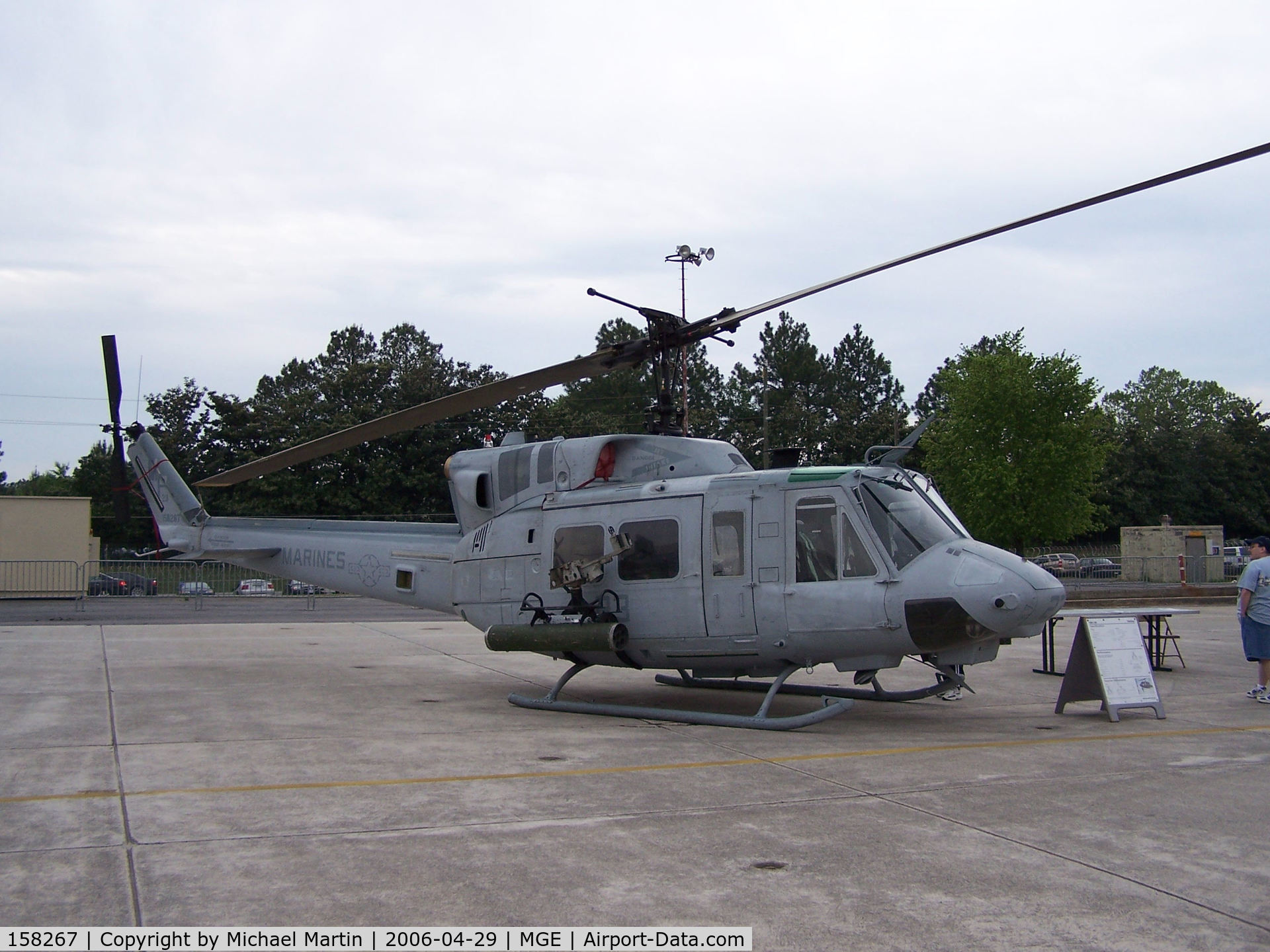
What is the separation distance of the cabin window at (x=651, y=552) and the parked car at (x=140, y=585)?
23.6 meters

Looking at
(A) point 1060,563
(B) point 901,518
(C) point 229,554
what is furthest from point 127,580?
(A) point 1060,563

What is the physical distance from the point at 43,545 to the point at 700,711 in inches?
999

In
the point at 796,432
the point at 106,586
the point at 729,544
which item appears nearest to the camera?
the point at 729,544

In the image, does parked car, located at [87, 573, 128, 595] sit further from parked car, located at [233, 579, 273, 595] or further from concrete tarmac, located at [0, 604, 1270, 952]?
concrete tarmac, located at [0, 604, 1270, 952]

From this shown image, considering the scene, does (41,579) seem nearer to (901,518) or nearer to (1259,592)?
(901,518)

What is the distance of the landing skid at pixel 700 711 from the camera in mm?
9062

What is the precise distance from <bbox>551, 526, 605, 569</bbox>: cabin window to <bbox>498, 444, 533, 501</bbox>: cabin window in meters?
0.88

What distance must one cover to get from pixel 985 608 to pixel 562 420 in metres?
39.1

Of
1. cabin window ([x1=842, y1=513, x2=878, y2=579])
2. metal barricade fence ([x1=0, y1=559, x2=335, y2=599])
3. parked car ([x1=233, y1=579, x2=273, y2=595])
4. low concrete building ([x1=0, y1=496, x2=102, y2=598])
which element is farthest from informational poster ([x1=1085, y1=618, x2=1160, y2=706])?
low concrete building ([x1=0, y1=496, x2=102, y2=598])

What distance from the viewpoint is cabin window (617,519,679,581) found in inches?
390

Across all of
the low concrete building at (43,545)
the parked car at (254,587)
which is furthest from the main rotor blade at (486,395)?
the parked car at (254,587)

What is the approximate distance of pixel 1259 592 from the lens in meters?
10.5

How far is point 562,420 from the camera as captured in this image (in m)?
46.9

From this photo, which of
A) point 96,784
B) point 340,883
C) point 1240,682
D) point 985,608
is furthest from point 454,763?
point 1240,682
